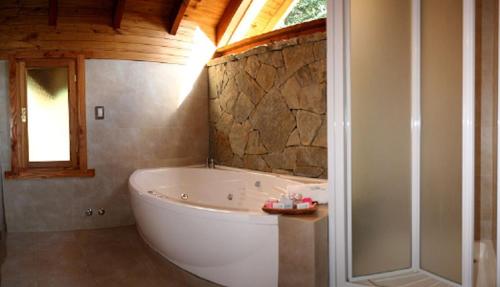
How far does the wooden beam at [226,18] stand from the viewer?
4.33 m

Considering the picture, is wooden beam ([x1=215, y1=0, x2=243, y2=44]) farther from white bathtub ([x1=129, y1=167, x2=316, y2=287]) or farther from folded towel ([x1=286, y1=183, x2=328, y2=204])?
folded towel ([x1=286, y1=183, x2=328, y2=204])

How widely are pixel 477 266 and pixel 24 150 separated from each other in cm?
402

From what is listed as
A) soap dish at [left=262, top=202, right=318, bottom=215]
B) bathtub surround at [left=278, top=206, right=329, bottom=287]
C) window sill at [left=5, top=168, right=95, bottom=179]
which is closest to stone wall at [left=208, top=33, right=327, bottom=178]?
soap dish at [left=262, top=202, right=318, bottom=215]

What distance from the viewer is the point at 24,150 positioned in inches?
161

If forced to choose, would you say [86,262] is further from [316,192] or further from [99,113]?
[316,192]

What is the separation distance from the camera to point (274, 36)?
3941mm

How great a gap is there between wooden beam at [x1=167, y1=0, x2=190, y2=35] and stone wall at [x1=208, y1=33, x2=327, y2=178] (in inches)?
23.6

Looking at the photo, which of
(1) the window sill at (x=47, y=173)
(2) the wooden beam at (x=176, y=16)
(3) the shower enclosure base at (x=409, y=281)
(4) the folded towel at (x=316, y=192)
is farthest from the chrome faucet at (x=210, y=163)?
(3) the shower enclosure base at (x=409, y=281)

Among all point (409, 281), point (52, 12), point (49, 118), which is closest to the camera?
point (409, 281)

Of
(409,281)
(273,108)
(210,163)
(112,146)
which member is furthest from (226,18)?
(409,281)

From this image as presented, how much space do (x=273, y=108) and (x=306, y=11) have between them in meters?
Answer: 1.37

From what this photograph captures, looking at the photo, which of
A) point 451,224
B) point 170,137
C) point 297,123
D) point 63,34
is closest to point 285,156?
point 297,123

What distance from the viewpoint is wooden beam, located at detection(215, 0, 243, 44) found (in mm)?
4333

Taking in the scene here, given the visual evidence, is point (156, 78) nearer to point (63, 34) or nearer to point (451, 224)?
point (63, 34)
